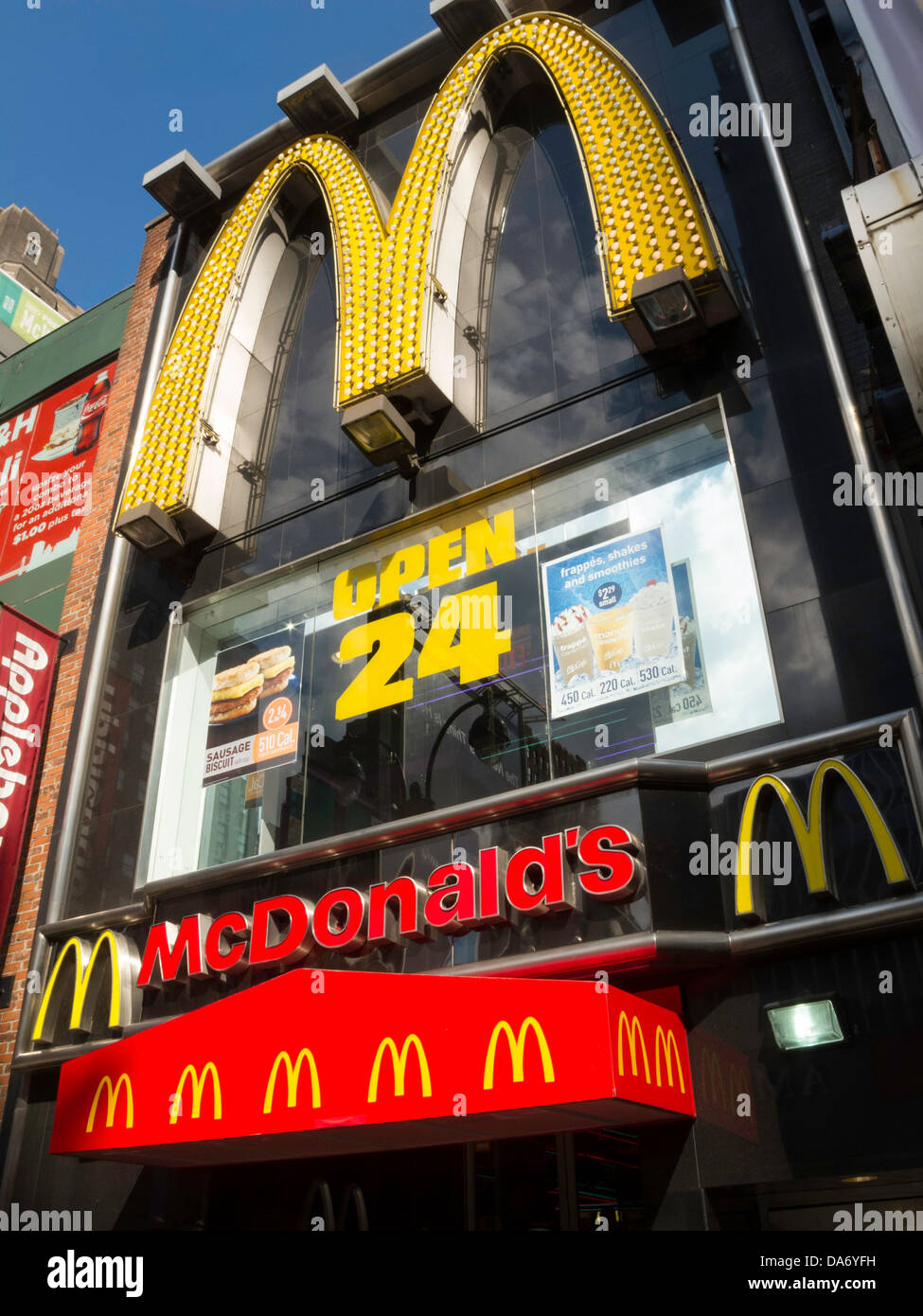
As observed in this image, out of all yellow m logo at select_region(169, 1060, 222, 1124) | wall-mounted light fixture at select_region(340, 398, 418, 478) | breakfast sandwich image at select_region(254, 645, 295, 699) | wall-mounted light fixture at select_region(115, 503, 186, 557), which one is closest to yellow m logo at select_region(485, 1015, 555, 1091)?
yellow m logo at select_region(169, 1060, 222, 1124)

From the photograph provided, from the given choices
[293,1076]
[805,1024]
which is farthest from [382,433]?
[805,1024]

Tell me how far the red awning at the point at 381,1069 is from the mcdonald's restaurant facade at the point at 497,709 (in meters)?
0.03

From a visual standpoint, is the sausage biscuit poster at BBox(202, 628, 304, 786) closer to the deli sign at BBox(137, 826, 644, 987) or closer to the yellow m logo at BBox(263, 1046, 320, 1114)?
the deli sign at BBox(137, 826, 644, 987)

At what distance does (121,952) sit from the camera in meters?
10.3

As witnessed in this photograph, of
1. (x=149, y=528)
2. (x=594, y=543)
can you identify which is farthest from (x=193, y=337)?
(x=594, y=543)

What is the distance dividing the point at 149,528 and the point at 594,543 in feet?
18.6

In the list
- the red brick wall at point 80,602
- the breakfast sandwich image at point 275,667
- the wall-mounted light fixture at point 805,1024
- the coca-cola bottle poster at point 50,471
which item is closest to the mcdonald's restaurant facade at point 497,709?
the wall-mounted light fixture at point 805,1024

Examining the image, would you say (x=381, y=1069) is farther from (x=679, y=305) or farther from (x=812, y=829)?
(x=679, y=305)

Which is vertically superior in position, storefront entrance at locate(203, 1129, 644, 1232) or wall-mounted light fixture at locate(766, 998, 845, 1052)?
wall-mounted light fixture at locate(766, 998, 845, 1052)

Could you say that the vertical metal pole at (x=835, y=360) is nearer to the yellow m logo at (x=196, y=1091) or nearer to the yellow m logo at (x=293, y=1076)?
the yellow m logo at (x=293, y=1076)

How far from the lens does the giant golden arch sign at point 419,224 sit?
1046 centimetres

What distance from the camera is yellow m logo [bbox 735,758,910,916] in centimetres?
704

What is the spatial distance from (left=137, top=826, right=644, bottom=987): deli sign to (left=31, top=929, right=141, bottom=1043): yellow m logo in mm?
387
